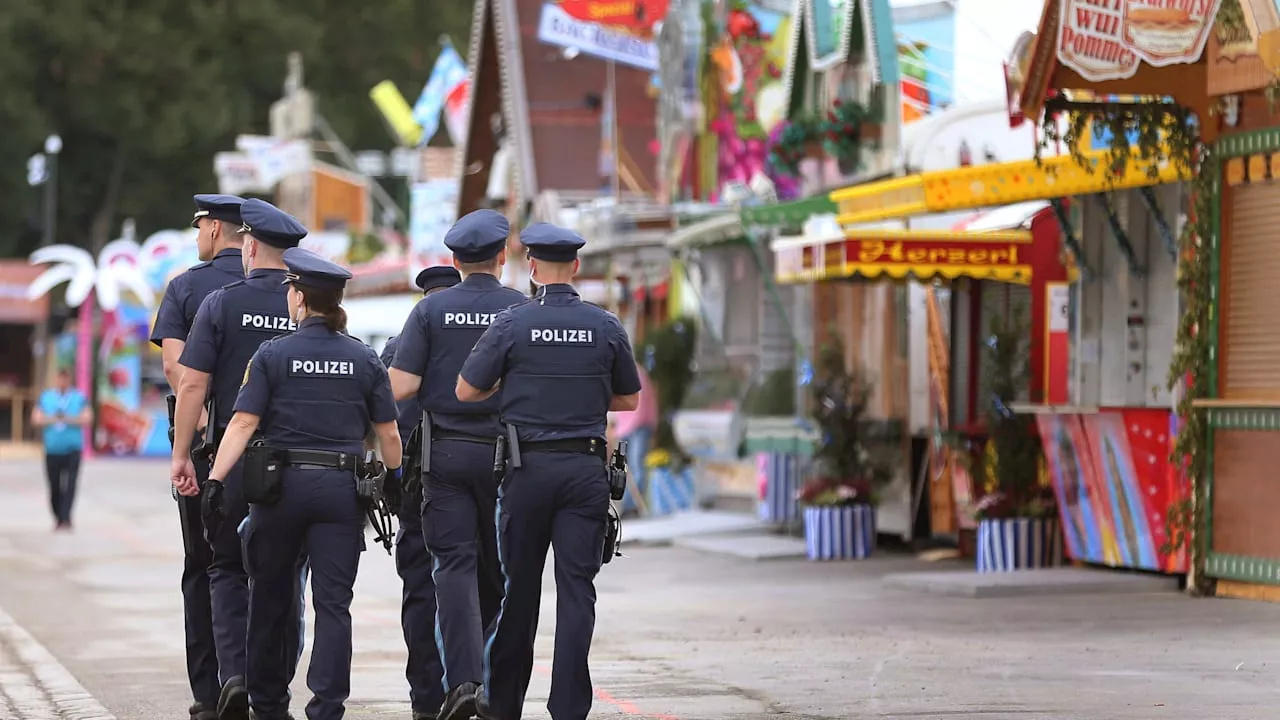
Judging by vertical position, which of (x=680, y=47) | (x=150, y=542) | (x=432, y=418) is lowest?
(x=150, y=542)

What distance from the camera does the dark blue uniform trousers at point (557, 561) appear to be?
28.9ft

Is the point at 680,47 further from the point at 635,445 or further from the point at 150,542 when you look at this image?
the point at 150,542

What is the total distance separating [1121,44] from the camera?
13750 millimetres

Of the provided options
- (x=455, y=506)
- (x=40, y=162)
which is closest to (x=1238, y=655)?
(x=455, y=506)

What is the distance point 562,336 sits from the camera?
9055 mm

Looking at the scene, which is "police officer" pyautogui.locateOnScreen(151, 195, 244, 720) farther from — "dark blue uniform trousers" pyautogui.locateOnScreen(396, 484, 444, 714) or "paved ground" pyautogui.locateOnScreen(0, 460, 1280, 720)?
"dark blue uniform trousers" pyautogui.locateOnScreen(396, 484, 444, 714)

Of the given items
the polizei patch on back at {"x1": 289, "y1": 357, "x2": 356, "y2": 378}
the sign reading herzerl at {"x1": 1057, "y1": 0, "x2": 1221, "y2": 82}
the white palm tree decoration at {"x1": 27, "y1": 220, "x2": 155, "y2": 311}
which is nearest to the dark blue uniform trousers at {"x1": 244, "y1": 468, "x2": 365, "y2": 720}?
the polizei patch on back at {"x1": 289, "y1": 357, "x2": 356, "y2": 378}

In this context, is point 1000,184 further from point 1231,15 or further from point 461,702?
point 461,702

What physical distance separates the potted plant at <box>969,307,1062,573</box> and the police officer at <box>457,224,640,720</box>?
27.1ft

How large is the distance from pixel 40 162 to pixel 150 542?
29.2 metres

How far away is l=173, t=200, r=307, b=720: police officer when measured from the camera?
Result: 9.34m

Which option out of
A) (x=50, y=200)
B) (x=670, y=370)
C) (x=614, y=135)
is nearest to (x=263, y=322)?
(x=670, y=370)

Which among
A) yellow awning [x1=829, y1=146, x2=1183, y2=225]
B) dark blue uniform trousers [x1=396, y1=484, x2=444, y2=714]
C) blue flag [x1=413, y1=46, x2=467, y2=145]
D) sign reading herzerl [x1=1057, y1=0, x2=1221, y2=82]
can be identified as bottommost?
dark blue uniform trousers [x1=396, y1=484, x2=444, y2=714]

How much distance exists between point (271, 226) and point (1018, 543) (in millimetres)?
8635
